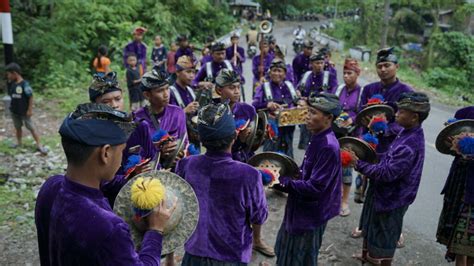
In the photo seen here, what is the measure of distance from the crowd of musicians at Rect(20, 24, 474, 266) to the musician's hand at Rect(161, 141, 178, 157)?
1cm

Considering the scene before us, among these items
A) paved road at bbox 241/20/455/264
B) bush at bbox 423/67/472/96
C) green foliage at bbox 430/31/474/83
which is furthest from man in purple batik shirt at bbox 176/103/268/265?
green foliage at bbox 430/31/474/83

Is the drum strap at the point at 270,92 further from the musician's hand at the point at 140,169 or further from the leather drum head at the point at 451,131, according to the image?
the musician's hand at the point at 140,169

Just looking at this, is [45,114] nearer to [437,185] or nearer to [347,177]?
[347,177]

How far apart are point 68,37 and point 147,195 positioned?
16.7m

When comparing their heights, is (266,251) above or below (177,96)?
below

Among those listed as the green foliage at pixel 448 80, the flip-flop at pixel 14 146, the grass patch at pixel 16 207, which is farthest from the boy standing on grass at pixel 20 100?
the green foliage at pixel 448 80

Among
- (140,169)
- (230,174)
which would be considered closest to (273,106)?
(140,169)

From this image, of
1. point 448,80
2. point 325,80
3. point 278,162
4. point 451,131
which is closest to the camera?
point 278,162

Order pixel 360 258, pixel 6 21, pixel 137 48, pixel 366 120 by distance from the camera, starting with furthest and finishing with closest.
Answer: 1. pixel 137 48
2. pixel 6 21
3. pixel 366 120
4. pixel 360 258

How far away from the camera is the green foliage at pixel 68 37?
14.0 m

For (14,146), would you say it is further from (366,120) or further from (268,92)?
(366,120)

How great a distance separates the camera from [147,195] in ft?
7.13

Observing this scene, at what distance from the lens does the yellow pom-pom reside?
216 cm

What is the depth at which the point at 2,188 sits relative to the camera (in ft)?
21.0
